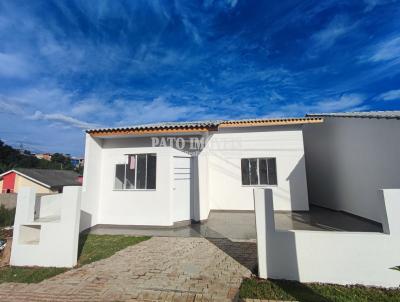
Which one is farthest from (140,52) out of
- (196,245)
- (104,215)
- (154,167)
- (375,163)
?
(375,163)

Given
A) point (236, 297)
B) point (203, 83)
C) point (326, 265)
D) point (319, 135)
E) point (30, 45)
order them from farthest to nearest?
point (203, 83) → point (319, 135) → point (30, 45) → point (326, 265) → point (236, 297)

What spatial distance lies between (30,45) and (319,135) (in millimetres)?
15380

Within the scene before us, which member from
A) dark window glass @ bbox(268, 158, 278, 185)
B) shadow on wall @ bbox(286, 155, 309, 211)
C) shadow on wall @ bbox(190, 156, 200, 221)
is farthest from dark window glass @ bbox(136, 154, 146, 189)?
shadow on wall @ bbox(286, 155, 309, 211)

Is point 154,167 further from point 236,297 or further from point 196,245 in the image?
point 236,297

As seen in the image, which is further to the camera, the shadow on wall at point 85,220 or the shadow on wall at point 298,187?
the shadow on wall at point 298,187

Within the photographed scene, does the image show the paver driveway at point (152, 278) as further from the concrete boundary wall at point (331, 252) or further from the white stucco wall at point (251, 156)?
the white stucco wall at point (251, 156)

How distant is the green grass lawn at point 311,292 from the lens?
3.45 m

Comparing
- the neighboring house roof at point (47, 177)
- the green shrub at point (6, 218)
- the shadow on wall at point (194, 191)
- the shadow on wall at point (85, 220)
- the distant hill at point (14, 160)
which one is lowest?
the green shrub at point (6, 218)

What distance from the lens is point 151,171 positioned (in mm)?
8320

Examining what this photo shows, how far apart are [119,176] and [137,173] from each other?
0.80 m

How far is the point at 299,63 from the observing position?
43.5ft

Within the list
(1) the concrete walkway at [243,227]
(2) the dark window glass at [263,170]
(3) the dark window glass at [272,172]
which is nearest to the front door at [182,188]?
(1) the concrete walkway at [243,227]

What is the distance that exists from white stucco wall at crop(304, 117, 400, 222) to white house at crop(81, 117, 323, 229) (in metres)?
1.61

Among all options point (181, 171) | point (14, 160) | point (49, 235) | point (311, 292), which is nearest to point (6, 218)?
point (49, 235)
